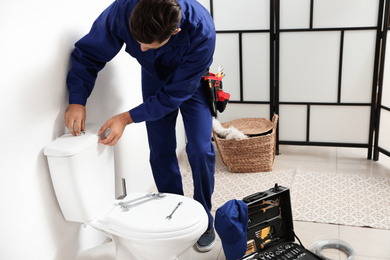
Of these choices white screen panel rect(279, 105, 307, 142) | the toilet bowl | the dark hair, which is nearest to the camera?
the dark hair

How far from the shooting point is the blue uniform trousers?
1851mm

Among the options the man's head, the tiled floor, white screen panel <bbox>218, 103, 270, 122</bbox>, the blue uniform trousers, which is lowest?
the tiled floor

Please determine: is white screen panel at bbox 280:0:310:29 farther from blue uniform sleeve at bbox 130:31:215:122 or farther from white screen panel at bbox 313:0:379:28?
blue uniform sleeve at bbox 130:31:215:122

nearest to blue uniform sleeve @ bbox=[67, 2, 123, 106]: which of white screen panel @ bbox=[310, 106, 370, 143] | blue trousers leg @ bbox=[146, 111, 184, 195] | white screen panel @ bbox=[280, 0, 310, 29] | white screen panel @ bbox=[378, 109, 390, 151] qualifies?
Answer: blue trousers leg @ bbox=[146, 111, 184, 195]

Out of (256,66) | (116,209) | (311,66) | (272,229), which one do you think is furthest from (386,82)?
(116,209)

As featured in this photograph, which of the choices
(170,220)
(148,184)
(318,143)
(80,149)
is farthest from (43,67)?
(318,143)

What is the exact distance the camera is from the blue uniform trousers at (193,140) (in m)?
1.85

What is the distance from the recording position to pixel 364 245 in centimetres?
191

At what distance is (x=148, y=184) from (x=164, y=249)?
1.05 m

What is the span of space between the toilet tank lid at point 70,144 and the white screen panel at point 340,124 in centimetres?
185

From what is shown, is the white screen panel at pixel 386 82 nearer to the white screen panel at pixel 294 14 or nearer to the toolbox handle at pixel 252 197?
the white screen panel at pixel 294 14

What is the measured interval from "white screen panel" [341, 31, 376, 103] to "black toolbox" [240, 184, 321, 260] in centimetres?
126

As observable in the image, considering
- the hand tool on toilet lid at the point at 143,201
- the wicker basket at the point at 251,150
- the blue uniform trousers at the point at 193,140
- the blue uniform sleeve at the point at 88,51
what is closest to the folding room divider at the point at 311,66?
the wicker basket at the point at 251,150

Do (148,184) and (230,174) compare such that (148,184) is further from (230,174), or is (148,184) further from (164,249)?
(164,249)
